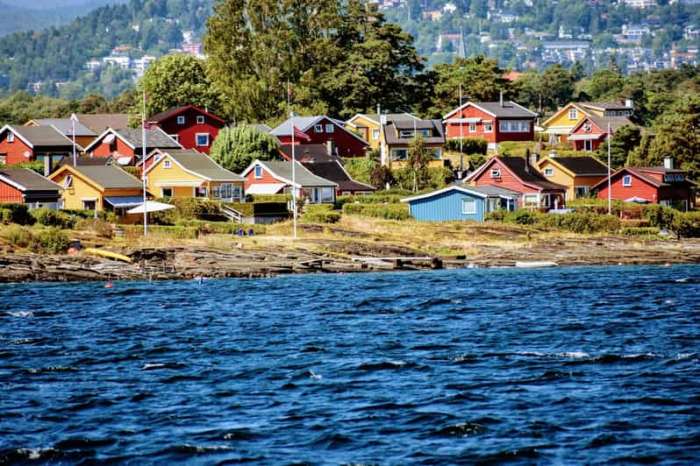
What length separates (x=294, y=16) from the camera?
134875 mm

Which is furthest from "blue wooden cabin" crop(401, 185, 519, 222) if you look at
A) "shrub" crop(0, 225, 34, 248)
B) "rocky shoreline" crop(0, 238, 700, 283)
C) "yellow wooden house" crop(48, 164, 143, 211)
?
"shrub" crop(0, 225, 34, 248)

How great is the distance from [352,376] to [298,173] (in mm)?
61972

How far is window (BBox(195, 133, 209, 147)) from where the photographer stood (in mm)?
119875

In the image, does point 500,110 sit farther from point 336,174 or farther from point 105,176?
point 105,176

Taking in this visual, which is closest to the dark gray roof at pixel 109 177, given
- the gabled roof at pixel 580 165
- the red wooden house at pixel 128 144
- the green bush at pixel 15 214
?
the green bush at pixel 15 214

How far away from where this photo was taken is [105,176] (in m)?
91.2

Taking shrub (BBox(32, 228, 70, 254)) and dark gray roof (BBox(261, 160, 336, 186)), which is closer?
shrub (BBox(32, 228, 70, 254))

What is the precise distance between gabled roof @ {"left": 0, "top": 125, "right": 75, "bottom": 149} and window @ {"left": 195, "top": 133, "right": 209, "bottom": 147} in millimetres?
11461

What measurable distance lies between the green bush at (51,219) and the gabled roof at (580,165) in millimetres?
40227

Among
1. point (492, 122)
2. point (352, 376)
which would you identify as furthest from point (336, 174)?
point (352, 376)

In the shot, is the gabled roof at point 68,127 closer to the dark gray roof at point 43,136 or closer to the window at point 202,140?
the dark gray roof at point 43,136

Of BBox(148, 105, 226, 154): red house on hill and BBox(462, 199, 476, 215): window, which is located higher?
BBox(148, 105, 226, 154): red house on hill

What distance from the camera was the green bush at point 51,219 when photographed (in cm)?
8044

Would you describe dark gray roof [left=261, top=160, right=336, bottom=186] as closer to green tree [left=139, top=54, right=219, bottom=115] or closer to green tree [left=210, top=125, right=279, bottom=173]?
green tree [left=210, top=125, right=279, bottom=173]
